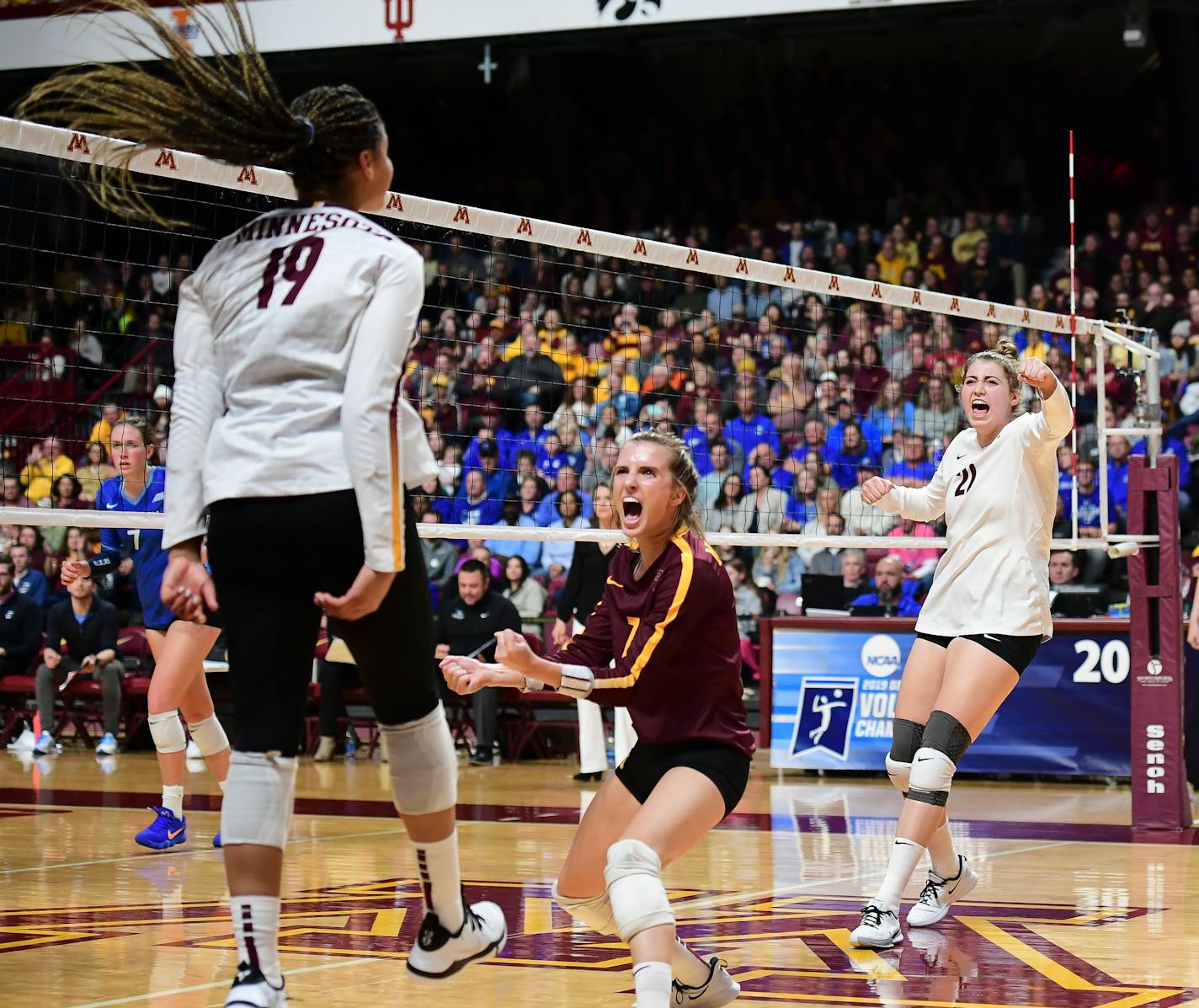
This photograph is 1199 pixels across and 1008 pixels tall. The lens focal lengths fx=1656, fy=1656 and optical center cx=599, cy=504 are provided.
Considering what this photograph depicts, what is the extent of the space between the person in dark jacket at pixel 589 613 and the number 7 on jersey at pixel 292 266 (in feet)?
23.5

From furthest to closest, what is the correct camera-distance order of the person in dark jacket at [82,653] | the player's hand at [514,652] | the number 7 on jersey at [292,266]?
the person in dark jacket at [82,653]
the player's hand at [514,652]
the number 7 on jersey at [292,266]

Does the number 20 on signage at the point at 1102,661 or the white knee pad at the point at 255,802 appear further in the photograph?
the number 20 on signage at the point at 1102,661

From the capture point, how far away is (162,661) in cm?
683

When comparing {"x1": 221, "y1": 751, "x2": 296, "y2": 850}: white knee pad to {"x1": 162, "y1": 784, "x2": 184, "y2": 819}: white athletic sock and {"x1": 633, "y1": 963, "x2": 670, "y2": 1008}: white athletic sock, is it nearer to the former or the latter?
{"x1": 633, "y1": 963, "x2": 670, "y2": 1008}: white athletic sock

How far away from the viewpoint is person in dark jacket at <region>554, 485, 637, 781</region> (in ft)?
34.9

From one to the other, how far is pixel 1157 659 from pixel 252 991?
618 centimetres

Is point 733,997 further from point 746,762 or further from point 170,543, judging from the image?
point 170,543

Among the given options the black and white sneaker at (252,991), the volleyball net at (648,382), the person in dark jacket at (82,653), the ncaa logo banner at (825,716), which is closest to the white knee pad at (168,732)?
the volleyball net at (648,382)

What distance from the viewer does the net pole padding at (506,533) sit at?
6.51m

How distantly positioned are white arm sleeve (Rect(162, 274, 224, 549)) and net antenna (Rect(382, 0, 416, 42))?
14.8 m

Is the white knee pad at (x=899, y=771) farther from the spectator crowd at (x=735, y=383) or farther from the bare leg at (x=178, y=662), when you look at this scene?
the spectator crowd at (x=735, y=383)

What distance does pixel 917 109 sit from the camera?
20.1 m

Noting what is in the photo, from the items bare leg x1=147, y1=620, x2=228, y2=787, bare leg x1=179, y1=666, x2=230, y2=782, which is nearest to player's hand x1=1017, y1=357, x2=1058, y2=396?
bare leg x1=147, y1=620, x2=228, y2=787

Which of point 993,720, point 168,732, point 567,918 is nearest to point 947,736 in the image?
point 567,918
